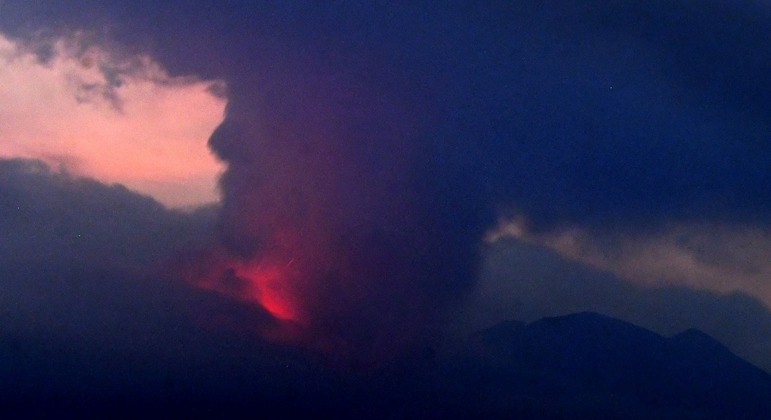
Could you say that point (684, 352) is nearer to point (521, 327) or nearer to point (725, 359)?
point (725, 359)

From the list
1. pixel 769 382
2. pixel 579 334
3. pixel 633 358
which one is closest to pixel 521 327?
pixel 579 334

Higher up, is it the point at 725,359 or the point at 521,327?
the point at 521,327

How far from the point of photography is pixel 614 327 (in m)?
25.8

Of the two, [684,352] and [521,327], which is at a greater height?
[521,327]

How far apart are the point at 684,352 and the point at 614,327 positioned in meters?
3.06

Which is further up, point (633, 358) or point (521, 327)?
point (521, 327)

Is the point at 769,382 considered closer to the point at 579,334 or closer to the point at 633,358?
the point at 633,358

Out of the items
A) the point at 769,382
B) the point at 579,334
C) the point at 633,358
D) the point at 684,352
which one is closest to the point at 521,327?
the point at 579,334

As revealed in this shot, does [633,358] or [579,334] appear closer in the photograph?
[633,358]

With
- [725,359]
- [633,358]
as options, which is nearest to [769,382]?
[725,359]

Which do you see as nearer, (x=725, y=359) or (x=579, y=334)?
(x=725, y=359)

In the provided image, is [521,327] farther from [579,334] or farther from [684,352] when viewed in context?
[684,352]

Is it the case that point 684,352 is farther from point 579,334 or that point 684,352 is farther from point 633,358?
point 579,334

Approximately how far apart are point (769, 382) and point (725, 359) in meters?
2.66
